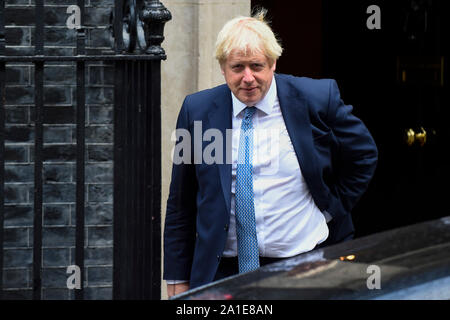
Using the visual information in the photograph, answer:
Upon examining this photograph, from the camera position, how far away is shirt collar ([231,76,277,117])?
3.79m

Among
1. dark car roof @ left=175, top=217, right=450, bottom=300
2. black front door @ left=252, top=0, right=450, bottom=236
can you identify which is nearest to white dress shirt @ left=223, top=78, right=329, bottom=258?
dark car roof @ left=175, top=217, right=450, bottom=300

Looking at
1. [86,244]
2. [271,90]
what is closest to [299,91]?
[271,90]

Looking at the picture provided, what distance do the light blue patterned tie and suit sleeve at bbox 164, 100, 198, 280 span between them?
24 cm

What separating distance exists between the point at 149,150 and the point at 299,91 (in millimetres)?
639

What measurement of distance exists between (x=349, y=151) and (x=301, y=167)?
12.4 inches

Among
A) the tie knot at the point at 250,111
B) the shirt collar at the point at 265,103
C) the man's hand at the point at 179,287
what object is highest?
the shirt collar at the point at 265,103

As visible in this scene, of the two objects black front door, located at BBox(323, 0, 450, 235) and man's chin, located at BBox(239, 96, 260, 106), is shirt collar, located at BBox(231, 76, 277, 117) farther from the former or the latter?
black front door, located at BBox(323, 0, 450, 235)

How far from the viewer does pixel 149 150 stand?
13.0 ft

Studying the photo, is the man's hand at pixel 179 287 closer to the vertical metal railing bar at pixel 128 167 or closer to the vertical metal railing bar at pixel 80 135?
the vertical metal railing bar at pixel 128 167

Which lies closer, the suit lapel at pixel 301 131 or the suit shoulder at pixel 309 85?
the suit lapel at pixel 301 131

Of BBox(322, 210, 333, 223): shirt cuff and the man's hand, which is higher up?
BBox(322, 210, 333, 223): shirt cuff

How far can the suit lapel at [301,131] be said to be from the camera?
3758mm

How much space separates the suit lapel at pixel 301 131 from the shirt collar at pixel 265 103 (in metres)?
0.02

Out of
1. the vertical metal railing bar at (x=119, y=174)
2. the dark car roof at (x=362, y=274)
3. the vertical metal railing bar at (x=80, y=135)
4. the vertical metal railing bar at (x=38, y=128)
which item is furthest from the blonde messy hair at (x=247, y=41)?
the dark car roof at (x=362, y=274)
